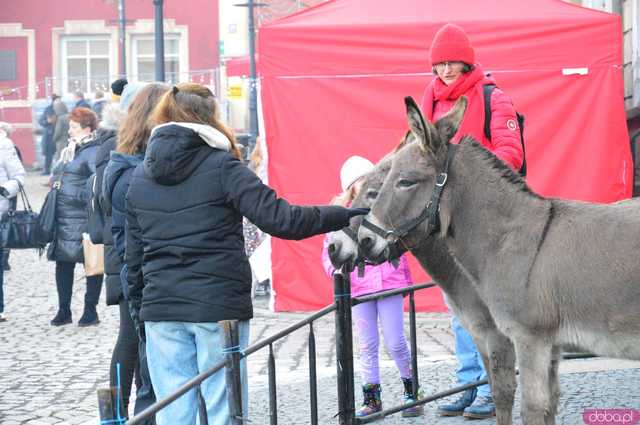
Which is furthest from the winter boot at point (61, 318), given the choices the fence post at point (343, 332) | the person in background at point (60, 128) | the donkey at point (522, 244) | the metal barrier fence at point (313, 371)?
the person in background at point (60, 128)

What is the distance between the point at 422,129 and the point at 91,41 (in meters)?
37.7

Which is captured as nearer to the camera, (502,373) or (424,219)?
(424,219)

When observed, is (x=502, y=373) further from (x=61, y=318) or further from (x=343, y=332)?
(x=61, y=318)

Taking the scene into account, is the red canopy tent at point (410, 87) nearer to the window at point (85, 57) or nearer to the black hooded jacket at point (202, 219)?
the black hooded jacket at point (202, 219)

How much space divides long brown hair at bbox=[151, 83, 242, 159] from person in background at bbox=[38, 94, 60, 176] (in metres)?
26.4

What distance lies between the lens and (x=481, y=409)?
7.04 metres

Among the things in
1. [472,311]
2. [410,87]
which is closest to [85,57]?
[410,87]

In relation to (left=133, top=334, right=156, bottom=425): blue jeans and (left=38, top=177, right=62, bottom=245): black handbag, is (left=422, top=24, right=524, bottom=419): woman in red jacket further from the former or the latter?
(left=38, top=177, right=62, bottom=245): black handbag

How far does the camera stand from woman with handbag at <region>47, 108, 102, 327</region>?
437 inches

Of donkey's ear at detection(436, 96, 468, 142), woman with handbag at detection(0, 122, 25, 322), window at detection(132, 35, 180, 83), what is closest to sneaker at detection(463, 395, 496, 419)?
donkey's ear at detection(436, 96, 468, 142)

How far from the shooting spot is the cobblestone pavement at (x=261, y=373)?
7684mm

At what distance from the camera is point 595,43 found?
1123cm

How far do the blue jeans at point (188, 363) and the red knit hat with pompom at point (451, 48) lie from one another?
2002 millimetres

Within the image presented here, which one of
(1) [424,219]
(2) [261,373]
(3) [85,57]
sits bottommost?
(2) [261,373]
